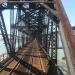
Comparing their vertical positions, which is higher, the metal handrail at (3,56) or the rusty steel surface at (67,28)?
the rusty steel surface at (67,28)

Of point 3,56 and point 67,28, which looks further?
point 3,56

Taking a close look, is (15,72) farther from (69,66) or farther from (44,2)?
(69,66)

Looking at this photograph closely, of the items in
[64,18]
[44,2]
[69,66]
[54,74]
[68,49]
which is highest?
[44,2]

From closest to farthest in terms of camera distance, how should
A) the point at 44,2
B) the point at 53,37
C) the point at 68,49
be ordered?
the point at 68,49, the point at 44,2, the point at 53,37

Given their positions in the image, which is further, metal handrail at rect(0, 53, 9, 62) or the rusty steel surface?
metal handrail at rect(0, 53, 9, 62)

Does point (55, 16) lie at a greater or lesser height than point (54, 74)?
greater

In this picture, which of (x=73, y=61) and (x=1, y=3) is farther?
(x=1, y=3)

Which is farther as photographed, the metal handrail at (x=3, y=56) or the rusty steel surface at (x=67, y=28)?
the metal handrail at (x=3, y=56)

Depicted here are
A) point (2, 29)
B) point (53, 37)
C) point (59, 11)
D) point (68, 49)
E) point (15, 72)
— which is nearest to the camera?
point (68, 49)

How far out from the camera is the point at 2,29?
17734mm

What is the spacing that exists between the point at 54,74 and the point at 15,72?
9.65 ft

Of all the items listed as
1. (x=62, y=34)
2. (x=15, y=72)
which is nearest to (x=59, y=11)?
(x=62, y=34)

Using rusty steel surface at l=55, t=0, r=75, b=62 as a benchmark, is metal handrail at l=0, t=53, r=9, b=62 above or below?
below

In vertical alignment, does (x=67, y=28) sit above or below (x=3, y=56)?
above
